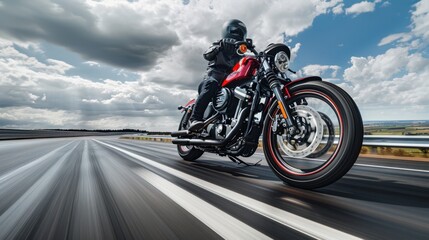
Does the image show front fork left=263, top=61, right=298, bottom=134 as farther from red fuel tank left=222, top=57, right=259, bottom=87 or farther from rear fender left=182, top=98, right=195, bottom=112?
rear fender left=182, top=98, right=195, bottom=112

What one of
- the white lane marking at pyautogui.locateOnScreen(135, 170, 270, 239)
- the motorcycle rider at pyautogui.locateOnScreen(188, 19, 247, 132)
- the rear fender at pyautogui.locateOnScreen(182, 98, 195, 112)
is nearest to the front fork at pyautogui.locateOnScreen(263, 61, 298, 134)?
the white lane marking at pyautogui.locateOnScreen(135, 170, 270, 239)

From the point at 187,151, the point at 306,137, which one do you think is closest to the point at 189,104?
the point at 187,151

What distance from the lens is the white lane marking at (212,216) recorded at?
1.16m

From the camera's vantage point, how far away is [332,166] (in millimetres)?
1929

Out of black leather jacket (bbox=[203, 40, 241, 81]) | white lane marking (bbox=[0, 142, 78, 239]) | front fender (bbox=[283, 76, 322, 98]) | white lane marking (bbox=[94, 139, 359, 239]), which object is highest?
black leather jacket (bbox=[203, 40, 241, 81])

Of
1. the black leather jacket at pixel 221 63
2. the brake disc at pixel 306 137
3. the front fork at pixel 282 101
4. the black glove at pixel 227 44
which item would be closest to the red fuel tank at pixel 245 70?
the black glove at pixel 227 44

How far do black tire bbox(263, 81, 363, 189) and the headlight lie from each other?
16.1 inches

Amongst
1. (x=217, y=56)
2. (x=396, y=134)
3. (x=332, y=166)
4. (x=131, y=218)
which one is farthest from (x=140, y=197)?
(x=396, y=134)

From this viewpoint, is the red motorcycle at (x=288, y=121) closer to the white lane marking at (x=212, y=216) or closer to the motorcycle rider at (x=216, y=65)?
the motorcycle rider at (x=216, y=65)

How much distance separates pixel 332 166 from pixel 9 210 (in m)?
2.25

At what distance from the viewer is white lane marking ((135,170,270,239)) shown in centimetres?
116

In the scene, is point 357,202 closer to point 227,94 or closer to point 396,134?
point 227,94

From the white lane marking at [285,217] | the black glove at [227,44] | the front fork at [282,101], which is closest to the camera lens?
the white lane marking at [285,217]

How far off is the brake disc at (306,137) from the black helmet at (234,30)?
1849 millimetres
